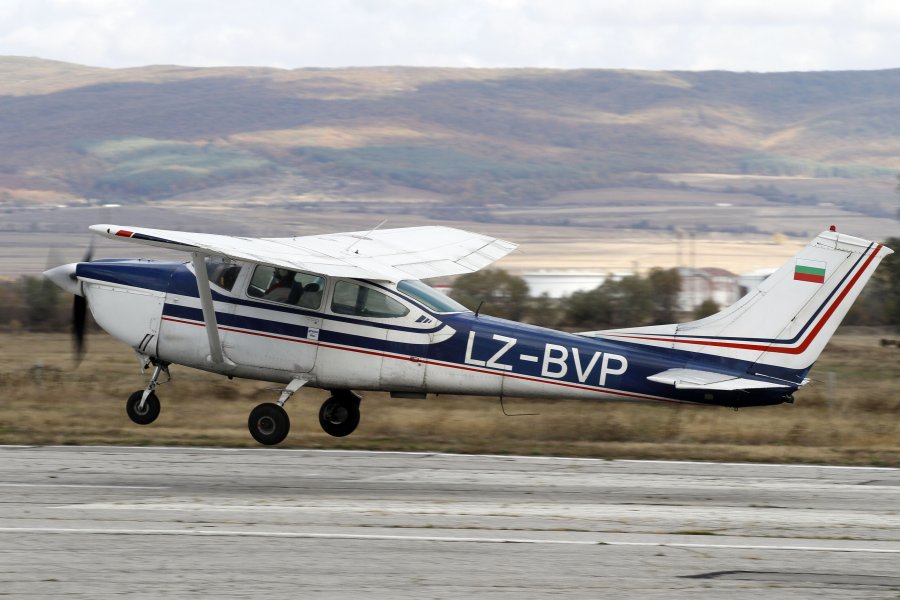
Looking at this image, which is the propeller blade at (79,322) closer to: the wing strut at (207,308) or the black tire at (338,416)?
the wing strut at (207,308)

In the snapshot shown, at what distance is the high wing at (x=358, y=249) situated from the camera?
13.8m

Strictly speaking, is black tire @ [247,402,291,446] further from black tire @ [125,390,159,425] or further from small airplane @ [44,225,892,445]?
black tire @ [125,390,159,425]

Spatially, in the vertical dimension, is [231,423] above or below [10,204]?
above

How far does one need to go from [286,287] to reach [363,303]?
978 millimetres

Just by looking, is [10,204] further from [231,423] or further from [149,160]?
[231,423]

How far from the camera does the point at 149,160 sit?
545 feet

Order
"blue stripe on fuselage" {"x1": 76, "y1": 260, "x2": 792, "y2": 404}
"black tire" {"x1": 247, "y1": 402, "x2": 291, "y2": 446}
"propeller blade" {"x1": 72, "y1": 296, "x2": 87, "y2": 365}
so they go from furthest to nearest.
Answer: "propeller blade" {"x1": 72, "y1": 296, "x2": 87, "y2": 365}, "black tire" {"x1": 247, "y1": 402, "x2": 291, "y2": 446}, "blue stripe on fuselage" {"x1": 76, "y1": 260, "x2": 792, "y2": 404}

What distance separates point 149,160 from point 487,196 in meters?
45.1

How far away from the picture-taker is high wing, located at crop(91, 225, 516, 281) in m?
13.8

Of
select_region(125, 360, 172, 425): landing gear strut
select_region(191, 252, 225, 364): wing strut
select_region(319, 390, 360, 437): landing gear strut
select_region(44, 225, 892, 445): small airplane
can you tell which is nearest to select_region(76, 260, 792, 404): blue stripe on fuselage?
select_region(44, 225, 892, 445): small airplane

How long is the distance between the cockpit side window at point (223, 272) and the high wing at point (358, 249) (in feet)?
1.21

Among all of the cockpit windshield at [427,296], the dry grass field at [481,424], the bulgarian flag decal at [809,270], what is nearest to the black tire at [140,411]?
the dry grass field at [481,424]

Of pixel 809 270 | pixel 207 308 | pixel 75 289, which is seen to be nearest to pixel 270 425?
pixel 207 308

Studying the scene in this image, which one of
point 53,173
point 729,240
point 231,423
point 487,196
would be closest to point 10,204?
point 53,173
